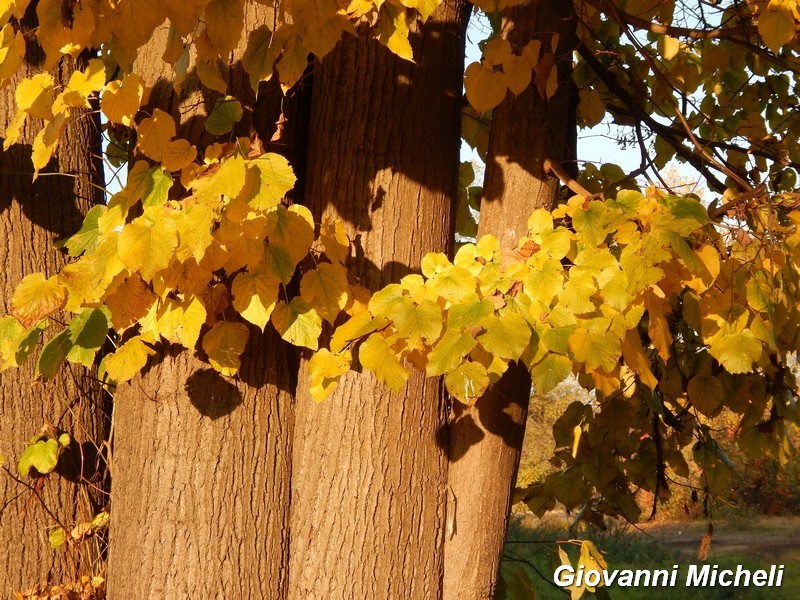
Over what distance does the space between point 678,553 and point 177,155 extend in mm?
8746

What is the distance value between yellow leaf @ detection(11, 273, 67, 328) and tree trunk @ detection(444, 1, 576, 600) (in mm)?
992

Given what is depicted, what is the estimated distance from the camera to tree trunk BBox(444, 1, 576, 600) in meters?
2.10

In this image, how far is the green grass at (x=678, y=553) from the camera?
7.82 metres

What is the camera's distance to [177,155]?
1807 mm

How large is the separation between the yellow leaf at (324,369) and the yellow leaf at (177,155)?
1.66ft

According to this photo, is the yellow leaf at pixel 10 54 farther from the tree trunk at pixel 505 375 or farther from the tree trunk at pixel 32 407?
the tree trunk at pixel 505 375

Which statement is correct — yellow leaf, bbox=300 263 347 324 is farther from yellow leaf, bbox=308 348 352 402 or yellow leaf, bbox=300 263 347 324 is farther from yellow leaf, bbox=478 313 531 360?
yellow leaf, bbox=478 313 531 360

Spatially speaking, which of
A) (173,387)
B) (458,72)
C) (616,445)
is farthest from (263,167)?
(616,445)

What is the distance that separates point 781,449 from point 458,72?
1.76m

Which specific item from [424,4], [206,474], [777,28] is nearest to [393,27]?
[424,4]

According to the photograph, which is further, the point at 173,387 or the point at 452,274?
the point at 173,387

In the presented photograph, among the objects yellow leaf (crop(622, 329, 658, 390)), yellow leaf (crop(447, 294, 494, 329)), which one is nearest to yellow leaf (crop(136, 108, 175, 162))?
yellow leaf (crop(447, 294, 494, 329))

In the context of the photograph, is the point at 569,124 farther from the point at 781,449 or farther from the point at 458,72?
the point at 781,449

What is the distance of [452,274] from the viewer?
1710mm
